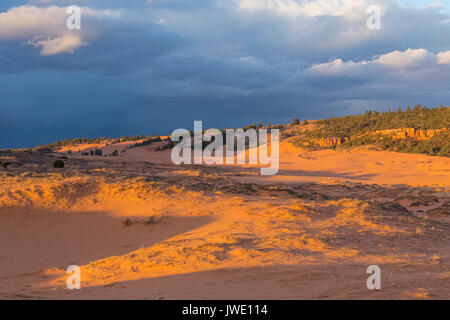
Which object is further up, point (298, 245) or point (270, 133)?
point (270, 133)

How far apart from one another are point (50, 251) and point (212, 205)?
4539 mm

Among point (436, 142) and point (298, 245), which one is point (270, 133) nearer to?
point (436, 142)

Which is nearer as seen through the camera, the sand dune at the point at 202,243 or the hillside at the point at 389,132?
the sand dune at the point at 202,243

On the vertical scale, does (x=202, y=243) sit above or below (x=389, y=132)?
below

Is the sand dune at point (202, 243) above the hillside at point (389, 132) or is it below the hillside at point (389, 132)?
below

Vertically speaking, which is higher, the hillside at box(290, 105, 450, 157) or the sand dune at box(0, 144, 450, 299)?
the hillside at box(290, 105, 450, 157)

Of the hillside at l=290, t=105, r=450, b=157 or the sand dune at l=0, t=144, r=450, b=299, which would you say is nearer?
the sand dune at l=0, t=144, r=450, b=299

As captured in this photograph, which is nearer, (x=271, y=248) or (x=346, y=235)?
(x=271, y=248)

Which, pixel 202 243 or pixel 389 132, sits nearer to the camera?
pixel 202 243

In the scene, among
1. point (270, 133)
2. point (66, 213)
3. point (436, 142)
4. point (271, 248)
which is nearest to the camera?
point (271, 248)

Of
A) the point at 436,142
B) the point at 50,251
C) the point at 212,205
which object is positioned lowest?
the point at 50,251

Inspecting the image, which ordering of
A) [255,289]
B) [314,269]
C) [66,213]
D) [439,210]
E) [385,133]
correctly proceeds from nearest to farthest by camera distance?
[255,289] < [314,269] < [66,213] < [439,210] < [385,133]

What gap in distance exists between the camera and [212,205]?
11.4m
